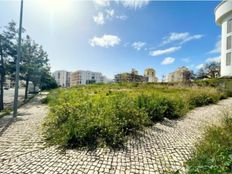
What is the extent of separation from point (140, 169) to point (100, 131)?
176cm

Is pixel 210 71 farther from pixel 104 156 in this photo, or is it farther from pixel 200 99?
pixel 104 156

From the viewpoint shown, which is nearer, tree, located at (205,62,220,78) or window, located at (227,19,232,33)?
window, located at (227,19,232,33)

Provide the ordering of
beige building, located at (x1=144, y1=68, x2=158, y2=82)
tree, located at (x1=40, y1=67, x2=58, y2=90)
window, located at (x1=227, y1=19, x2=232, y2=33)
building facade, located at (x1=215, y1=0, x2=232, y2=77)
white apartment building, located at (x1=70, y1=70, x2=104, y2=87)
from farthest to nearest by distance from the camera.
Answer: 1. white apartment building, located at (x1=70, y1=70, x2=104, y2=87)
2. beige building, located at (x1=144, y1=68, x2=158, y2=82)
3. window, located at (x1=227, y1=19, x2=232, y2=33)
4. building facade, located at (x1=215, y1=0, x2=232, y2=77)
5. tree, located at (x1=40, y1=67, x2=58, y2=90)

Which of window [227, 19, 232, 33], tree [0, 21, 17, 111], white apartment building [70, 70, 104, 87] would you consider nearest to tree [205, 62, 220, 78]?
window [227, 19, 232, 33]

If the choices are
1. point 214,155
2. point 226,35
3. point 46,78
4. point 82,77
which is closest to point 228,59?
point 226,35

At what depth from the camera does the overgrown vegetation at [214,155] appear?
2.94 meters

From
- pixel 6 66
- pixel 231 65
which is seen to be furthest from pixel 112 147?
pixel 231 65

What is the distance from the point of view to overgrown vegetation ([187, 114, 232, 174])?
2938 mm

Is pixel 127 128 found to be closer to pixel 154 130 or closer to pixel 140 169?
pixel 154 130

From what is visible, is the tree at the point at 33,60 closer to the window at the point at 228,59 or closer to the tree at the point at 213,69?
the window at the point at 228,59

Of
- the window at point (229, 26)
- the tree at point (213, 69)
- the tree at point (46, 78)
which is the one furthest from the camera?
the tree at point (213, 69)

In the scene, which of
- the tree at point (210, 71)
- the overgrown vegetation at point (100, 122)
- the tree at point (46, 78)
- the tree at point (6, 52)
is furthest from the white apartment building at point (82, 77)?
the overgrown vegetation at point (100, 122)

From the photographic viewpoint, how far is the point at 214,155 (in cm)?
349

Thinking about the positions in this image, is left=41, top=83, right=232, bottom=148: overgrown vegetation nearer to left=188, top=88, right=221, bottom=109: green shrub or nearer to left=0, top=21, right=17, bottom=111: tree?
left=188, top=88, right=221, bottom=109: green shrub
